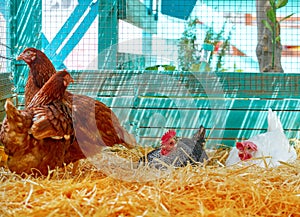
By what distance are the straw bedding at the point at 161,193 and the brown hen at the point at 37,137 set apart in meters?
0.06

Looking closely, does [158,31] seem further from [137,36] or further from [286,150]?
[286,150]

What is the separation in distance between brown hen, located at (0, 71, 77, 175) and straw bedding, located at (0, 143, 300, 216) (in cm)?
6

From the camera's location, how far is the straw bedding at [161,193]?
1.36m

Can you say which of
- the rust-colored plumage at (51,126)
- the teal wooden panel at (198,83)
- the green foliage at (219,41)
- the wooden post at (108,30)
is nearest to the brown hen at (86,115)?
the rust-colored plumage at (51,126)

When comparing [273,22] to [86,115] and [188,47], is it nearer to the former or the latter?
[188,47]

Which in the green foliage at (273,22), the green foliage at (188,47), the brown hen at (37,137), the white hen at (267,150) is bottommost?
the white hen at (267,150)

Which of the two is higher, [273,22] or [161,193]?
[273,22]

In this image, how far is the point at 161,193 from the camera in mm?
1494

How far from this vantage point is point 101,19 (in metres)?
2.94

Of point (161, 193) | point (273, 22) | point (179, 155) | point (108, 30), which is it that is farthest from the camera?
point (273, 22)

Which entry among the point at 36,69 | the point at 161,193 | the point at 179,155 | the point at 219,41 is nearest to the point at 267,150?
the point at 179,155

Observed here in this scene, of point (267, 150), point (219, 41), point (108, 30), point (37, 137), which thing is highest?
point (108, 30)

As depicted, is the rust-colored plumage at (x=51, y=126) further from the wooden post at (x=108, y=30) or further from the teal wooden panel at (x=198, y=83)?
the wooden post at (x=108, y=30)

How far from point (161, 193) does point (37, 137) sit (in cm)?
55
